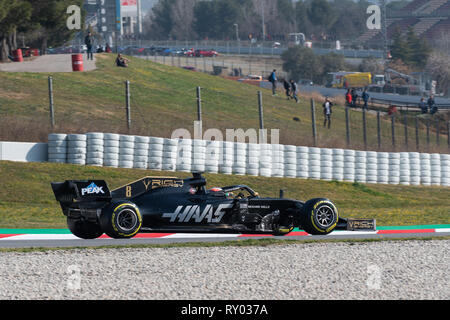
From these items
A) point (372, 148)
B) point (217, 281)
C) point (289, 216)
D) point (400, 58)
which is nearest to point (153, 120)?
point (372, 148)

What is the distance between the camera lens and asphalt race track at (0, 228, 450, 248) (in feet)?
41.6

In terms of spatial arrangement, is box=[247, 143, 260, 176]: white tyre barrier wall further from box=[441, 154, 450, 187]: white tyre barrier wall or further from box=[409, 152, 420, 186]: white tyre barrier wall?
box=[441, 154, 450, 187]: white tyre barrier wall

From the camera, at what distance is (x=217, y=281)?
32.2 feet

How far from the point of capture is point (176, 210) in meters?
12.2

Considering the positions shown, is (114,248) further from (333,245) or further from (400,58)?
→ (400,58)

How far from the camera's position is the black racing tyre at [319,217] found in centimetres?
1262

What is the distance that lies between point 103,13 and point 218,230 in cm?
15801

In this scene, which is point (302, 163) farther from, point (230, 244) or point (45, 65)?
point (45, 65)

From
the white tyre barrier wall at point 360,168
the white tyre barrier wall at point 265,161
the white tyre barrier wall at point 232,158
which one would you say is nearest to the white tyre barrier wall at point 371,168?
the white tyre barrier wall at point 232,158

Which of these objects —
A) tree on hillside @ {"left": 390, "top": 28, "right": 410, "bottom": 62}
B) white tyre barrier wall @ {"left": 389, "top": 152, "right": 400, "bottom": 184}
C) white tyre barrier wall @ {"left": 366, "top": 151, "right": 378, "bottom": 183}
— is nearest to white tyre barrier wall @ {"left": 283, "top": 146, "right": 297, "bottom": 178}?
white tyre barrier wall @ {"left": 366, "top": 151, "right": 378, "bottom": 183}

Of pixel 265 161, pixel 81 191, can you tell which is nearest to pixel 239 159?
pixel 265 161

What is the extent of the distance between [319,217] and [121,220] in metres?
3.28

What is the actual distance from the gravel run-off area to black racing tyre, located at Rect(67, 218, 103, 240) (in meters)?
0.93

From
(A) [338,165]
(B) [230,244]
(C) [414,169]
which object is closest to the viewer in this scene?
(B) [230,244]
